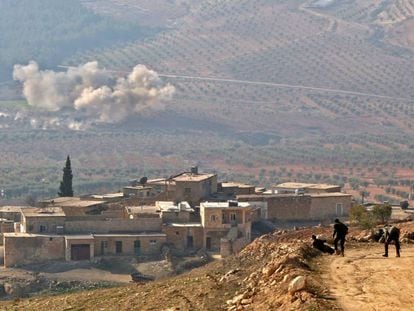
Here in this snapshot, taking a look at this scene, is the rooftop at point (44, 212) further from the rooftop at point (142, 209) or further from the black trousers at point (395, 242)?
the black trousers at point (395, 242)

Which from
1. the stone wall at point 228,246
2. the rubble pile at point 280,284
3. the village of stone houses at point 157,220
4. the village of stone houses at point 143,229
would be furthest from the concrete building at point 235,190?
the rubble pile at point 280,284

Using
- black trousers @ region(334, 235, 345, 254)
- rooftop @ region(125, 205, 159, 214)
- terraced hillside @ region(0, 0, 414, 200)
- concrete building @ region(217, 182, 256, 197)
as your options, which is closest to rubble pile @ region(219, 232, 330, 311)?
black trousers @ region(334, 235, 345, 254)

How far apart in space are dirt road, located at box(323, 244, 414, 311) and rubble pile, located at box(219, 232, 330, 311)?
38 centimetres

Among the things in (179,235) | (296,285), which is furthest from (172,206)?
(296,285)

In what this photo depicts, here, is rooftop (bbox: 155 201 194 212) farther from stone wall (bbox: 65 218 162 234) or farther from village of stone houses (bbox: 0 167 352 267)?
stone wall (bbox: 65 218 162 234)

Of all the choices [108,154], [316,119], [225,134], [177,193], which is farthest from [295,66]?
[177,193]

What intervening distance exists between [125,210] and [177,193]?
146 inches

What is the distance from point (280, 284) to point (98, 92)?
10092 cm

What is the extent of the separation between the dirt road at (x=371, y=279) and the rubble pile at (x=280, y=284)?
0.38 meters

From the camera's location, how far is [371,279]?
20.3 m

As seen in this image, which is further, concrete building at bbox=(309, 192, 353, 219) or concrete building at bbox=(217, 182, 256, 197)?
concrete building at bbox=(217, 182, 256, 197)

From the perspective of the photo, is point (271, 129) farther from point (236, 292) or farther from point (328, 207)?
point (236, 292)

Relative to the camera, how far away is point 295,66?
19738 centimetres

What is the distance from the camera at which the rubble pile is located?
18562mm
